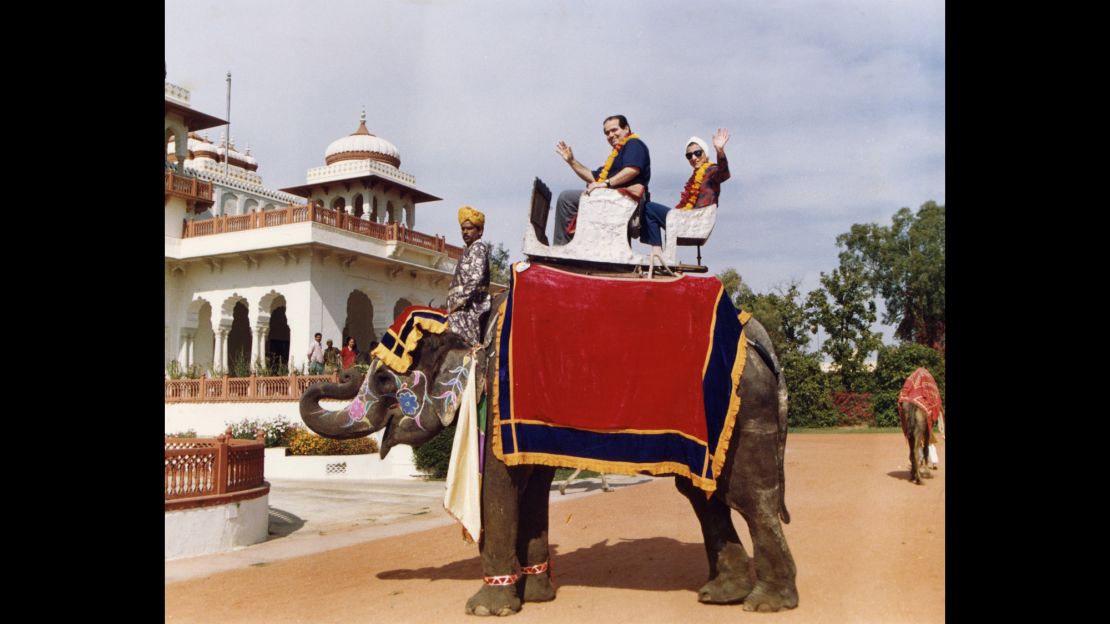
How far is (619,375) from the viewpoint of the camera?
230 inches

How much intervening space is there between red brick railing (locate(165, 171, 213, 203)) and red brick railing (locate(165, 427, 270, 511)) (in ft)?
44.9

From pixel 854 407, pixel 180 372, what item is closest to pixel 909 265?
pixel 854 407

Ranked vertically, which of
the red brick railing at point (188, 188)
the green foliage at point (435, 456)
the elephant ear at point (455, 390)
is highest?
the red brick railing at point (188, 188)

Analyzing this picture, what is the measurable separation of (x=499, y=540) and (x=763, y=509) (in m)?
1.76

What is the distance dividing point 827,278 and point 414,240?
41.4 feet

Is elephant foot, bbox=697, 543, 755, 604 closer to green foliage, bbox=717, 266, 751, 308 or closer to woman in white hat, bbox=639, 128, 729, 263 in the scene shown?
woman in white hat, bbox=639, 128, 729, 263

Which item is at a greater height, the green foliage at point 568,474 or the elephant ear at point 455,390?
the elephant ear at point 455,390

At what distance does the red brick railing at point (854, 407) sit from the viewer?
1361 cm

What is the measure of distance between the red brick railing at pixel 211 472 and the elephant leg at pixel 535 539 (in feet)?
12.7

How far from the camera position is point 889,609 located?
19.7 feet

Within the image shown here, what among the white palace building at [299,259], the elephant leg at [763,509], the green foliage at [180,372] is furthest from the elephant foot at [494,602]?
the green foliage at [180,372]

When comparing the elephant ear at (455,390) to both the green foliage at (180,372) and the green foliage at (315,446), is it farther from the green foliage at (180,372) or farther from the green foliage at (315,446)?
the green foliage at (180,372)
